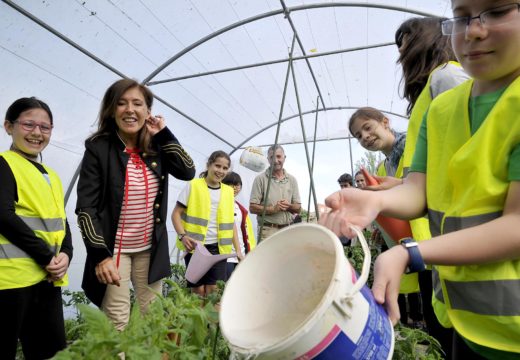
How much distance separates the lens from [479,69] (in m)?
0.73

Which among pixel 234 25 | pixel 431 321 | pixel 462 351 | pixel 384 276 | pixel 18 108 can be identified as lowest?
pixel 431 321

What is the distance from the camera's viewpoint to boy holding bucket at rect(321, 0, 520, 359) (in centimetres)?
65

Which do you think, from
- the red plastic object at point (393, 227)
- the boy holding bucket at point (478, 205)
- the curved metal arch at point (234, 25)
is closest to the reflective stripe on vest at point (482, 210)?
the boy holding bucket at point (478, 205)

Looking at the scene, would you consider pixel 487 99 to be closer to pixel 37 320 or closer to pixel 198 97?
pixel 37 320

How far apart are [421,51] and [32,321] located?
2.13 meters

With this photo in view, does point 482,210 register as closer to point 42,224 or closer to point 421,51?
point 421,51

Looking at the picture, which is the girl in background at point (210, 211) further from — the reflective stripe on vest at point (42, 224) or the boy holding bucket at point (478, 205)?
the boy holding bucket at point (478, 205)

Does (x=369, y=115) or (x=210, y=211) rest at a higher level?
(x=369, y=115)

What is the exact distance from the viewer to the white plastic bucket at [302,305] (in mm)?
599

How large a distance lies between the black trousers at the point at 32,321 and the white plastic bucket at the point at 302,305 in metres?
1.37

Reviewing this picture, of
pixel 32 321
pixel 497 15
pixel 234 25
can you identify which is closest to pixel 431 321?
pixel 497 15

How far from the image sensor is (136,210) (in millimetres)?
1910

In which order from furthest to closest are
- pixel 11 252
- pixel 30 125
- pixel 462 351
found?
pixel 30 125
pixel 11 252
pixel 462 351

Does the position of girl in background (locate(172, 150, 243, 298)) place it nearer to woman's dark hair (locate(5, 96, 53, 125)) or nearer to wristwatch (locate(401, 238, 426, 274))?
woman's dark hair (locate(5, 96, 53, 125))
